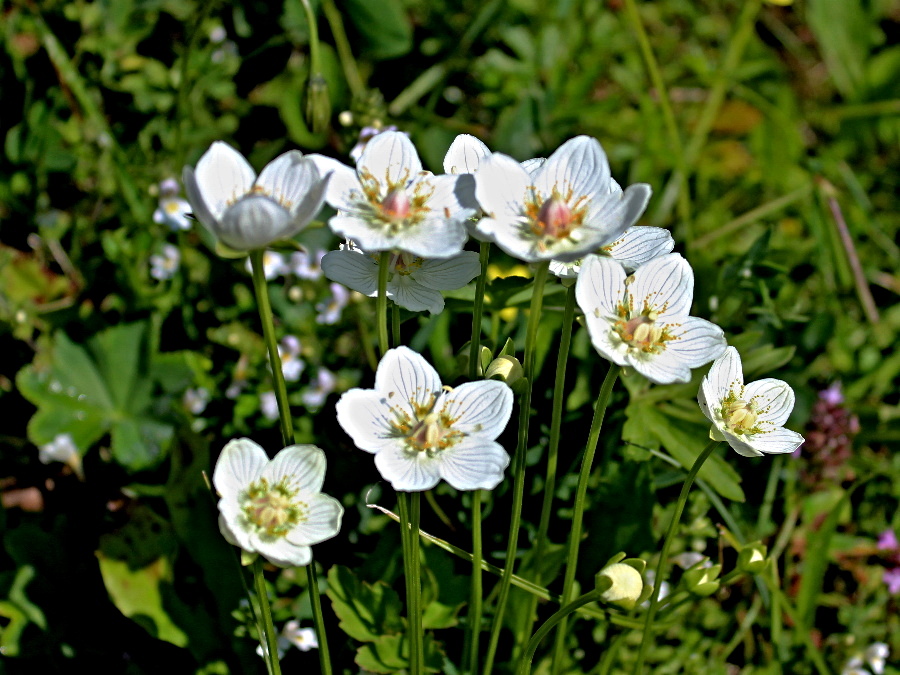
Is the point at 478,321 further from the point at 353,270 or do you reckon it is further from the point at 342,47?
the point at 342,47

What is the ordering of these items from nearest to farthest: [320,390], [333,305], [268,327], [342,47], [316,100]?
[268,327], [316,100], [320,390], [333,305], [342,47]

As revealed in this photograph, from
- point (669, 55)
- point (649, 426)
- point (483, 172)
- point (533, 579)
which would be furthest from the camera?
point (669, 55)

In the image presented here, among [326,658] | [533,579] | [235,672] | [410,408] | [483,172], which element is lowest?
[235,672]

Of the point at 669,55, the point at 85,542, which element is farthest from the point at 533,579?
the point at 669,55

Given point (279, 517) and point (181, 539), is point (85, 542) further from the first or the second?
point (279, 517)

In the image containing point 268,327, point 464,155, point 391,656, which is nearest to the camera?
point 268,327

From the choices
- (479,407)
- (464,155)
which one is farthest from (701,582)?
(464,155)
